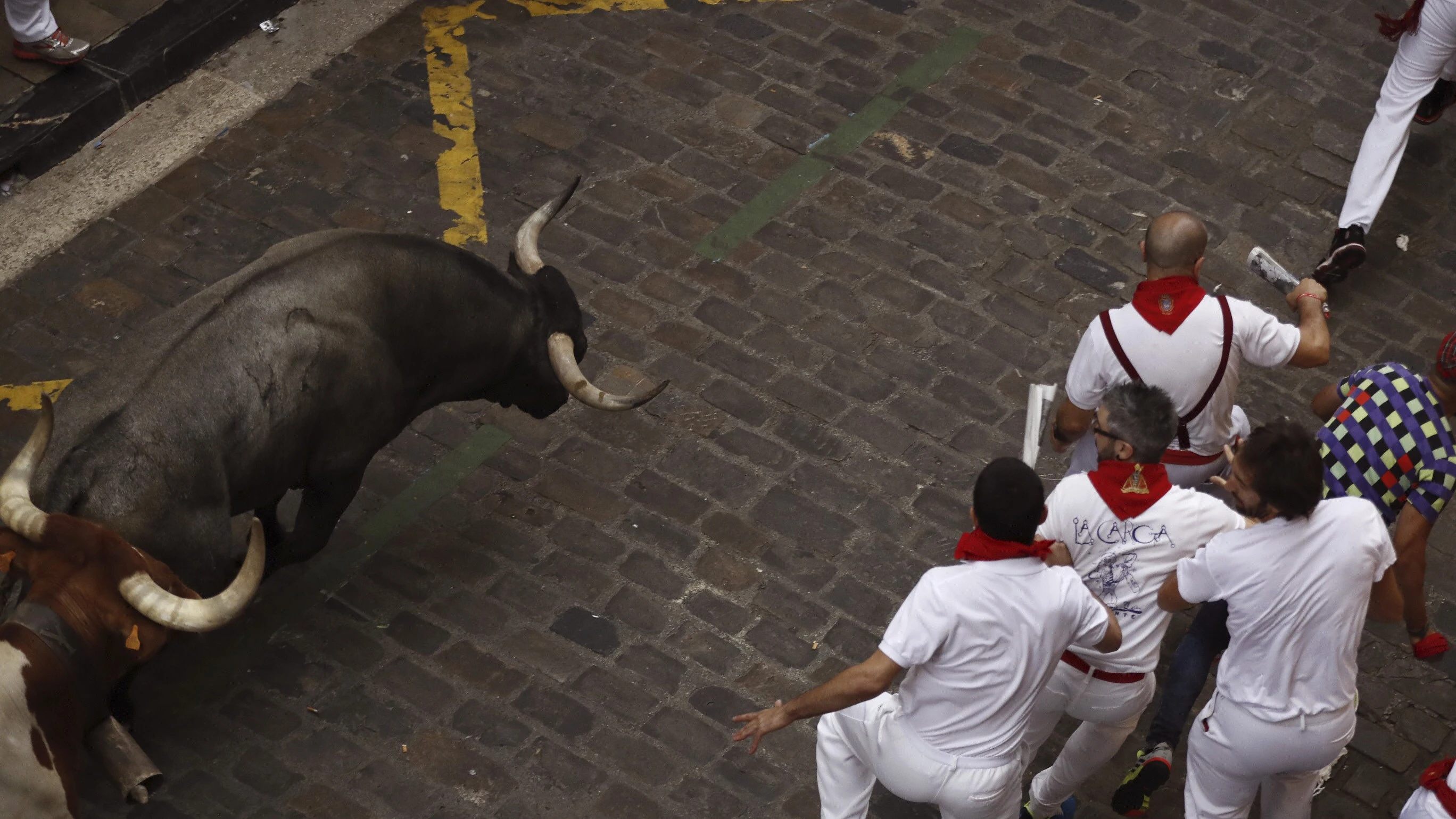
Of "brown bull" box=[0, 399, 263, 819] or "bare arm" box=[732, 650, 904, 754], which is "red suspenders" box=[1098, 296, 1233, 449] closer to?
"bare arm" box=[732, 650, 904, 754]

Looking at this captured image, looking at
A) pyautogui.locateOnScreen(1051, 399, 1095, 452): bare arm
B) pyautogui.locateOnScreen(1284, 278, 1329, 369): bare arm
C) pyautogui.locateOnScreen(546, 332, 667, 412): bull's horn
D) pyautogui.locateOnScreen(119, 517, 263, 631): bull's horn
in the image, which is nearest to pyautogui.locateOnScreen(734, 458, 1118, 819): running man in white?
Answer: pyautogui.locateOnScreen(1051, 399, 1095, 452): bare arm

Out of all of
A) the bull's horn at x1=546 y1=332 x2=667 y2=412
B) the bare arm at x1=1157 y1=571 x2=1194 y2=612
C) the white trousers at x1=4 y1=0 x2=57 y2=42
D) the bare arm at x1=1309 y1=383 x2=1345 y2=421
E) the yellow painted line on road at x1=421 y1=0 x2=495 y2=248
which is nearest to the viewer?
the bare arm at x1=1157 y1=571 x2=1194 y2=612

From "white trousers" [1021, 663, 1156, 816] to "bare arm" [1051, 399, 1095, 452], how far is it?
1.09m

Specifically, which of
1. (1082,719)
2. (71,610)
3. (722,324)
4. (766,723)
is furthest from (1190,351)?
(71,610)

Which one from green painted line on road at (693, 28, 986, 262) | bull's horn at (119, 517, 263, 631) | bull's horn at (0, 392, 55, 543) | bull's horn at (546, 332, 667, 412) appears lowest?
green painted line on road at (693, 28, 986, 262)

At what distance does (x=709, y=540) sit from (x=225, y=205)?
11.3ft

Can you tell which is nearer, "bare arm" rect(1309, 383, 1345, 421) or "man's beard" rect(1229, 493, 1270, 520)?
"man's beard" rect(1229, 493, 1270, 520)

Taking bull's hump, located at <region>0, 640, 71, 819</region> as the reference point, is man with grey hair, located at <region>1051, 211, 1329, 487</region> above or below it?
above

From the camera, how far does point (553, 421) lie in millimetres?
7703

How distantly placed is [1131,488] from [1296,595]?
633 millimetres

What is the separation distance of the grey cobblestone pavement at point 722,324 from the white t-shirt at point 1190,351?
4.89 feet

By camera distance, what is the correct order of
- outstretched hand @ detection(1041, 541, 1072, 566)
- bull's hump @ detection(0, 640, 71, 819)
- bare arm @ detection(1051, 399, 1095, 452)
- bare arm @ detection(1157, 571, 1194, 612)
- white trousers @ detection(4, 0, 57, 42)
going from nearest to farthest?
bull's hump @ detection(0, 640, 71, 819)
bare arm @ detection(1157, 571, 1194, 612)
outstretched hand @ detection(1041, 541, 1072, 566)
bare arm @ detection(1051, 399, 1095, 452)
white trousers @ detection(4, 0, 57, 42)

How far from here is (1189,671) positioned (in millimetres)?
6035

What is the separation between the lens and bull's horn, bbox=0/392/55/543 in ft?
17.8
